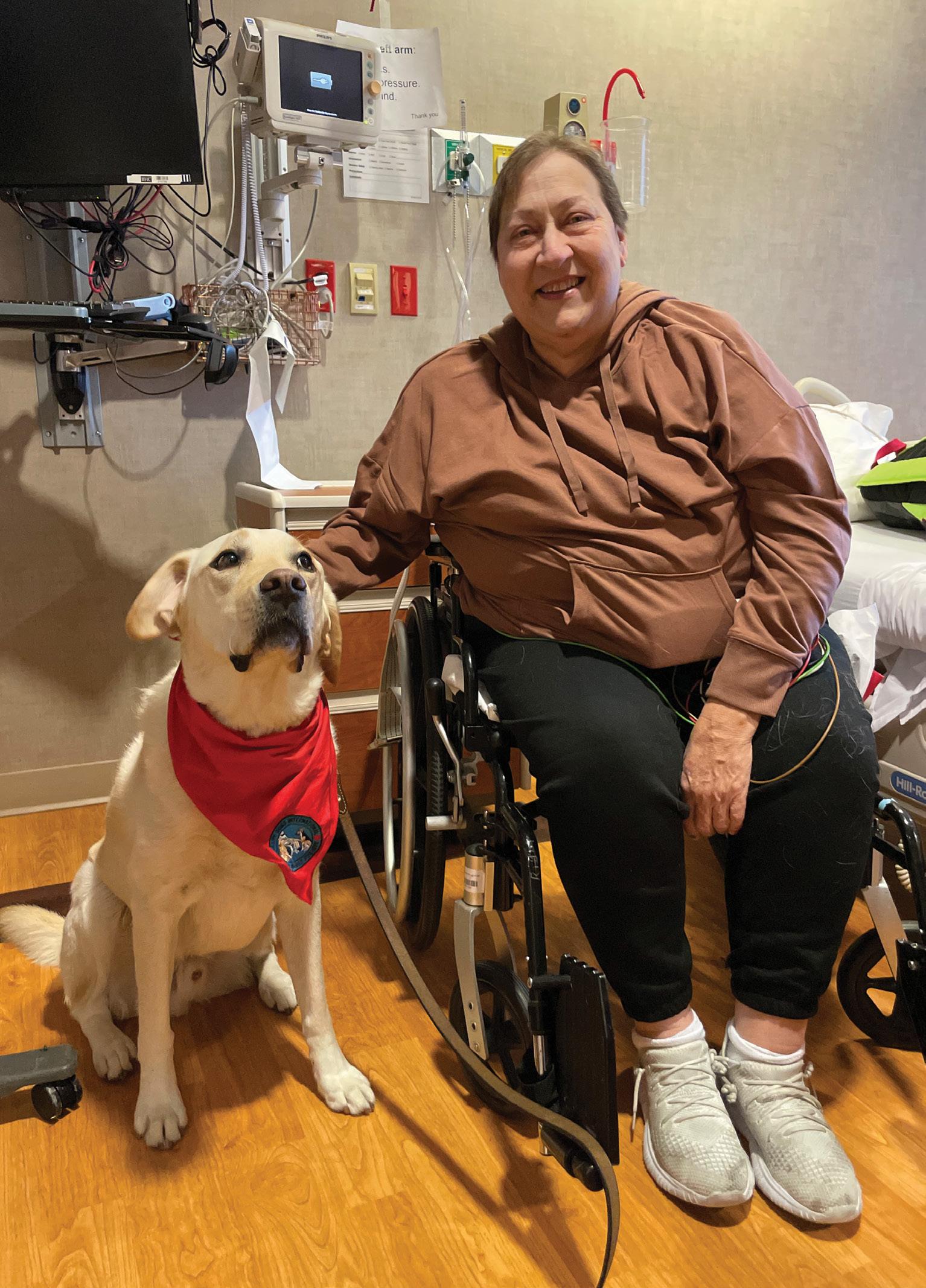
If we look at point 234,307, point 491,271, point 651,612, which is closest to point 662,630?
point 651,612

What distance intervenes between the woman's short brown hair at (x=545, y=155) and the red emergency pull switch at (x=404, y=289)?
115cm

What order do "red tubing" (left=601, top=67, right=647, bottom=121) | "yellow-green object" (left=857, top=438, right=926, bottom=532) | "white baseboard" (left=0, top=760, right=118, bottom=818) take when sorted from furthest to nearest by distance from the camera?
"red tubing" (left=601, top=67, right=647, bottom=121), "white baseboard" (left=0, top=760, right=118, bottom=818), "yellow-green object" (left=857, top=438, right=926, bottom=532)

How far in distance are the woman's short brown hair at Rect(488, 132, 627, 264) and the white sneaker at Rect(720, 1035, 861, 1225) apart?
4.09ft

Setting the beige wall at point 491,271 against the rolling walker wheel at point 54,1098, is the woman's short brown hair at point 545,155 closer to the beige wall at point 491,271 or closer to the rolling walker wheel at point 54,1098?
the beige wall at point 491,271

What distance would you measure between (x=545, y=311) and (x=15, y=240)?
1475 mm

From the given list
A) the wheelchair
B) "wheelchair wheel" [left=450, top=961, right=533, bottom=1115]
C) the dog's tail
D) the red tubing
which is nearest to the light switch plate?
the red tubing

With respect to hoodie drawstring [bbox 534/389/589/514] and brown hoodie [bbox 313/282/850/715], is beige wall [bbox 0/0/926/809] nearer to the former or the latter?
brown hoodie [bbox 313/282/850/715]

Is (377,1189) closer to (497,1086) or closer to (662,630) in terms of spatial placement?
(497,1086)

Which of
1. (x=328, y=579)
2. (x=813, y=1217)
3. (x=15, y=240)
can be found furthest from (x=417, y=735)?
(x=15, y=240)

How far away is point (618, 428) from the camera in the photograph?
136cm

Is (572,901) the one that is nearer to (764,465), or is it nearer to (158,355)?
(764,465)

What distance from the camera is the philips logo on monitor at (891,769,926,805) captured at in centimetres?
158

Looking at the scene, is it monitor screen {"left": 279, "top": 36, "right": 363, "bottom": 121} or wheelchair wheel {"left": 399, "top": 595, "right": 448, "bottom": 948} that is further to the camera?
monitor screen {"left": 279, "top": 36, "right": 363, "bottom": 121}

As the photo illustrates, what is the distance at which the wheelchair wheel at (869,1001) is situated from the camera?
1.45m
